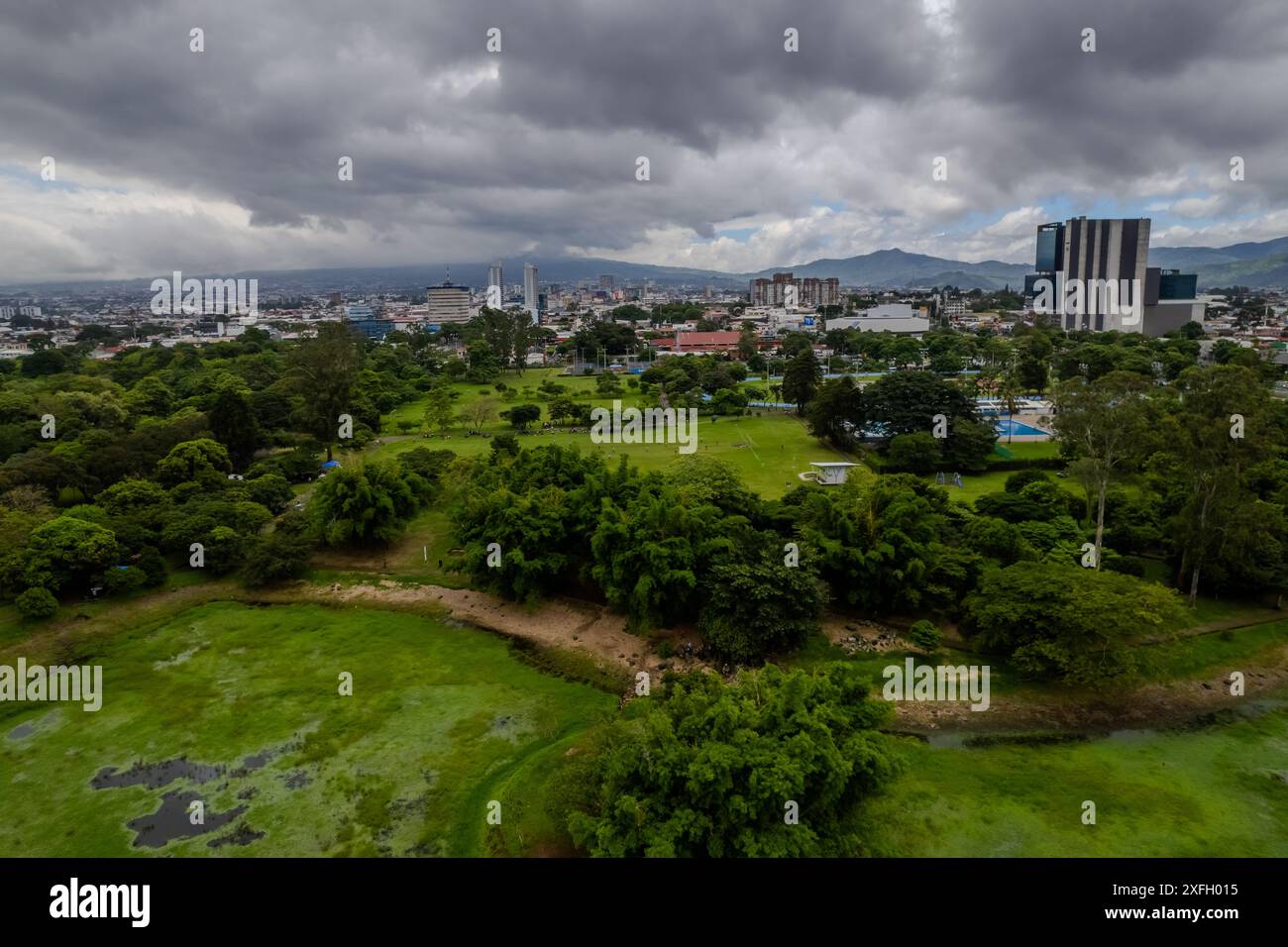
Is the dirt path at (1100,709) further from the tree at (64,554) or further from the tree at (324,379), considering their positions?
the tree at (324,379)

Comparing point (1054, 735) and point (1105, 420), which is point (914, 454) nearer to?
point (1105, 420)

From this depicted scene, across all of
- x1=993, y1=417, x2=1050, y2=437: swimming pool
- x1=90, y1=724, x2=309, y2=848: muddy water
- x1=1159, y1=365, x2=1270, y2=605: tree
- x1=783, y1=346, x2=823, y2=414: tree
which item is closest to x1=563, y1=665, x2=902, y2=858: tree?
x1=90, y1=724, x2=309, y2=848: muddy water

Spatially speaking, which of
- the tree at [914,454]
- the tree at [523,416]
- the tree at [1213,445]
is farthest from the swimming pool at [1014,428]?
the tree at [523,416]

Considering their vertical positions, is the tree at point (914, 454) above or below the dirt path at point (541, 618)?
above

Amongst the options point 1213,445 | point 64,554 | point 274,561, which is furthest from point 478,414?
point 1213,445

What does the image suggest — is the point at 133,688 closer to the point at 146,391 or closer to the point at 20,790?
the point at 20,790

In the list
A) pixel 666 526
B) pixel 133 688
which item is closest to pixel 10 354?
pixel 133 688
